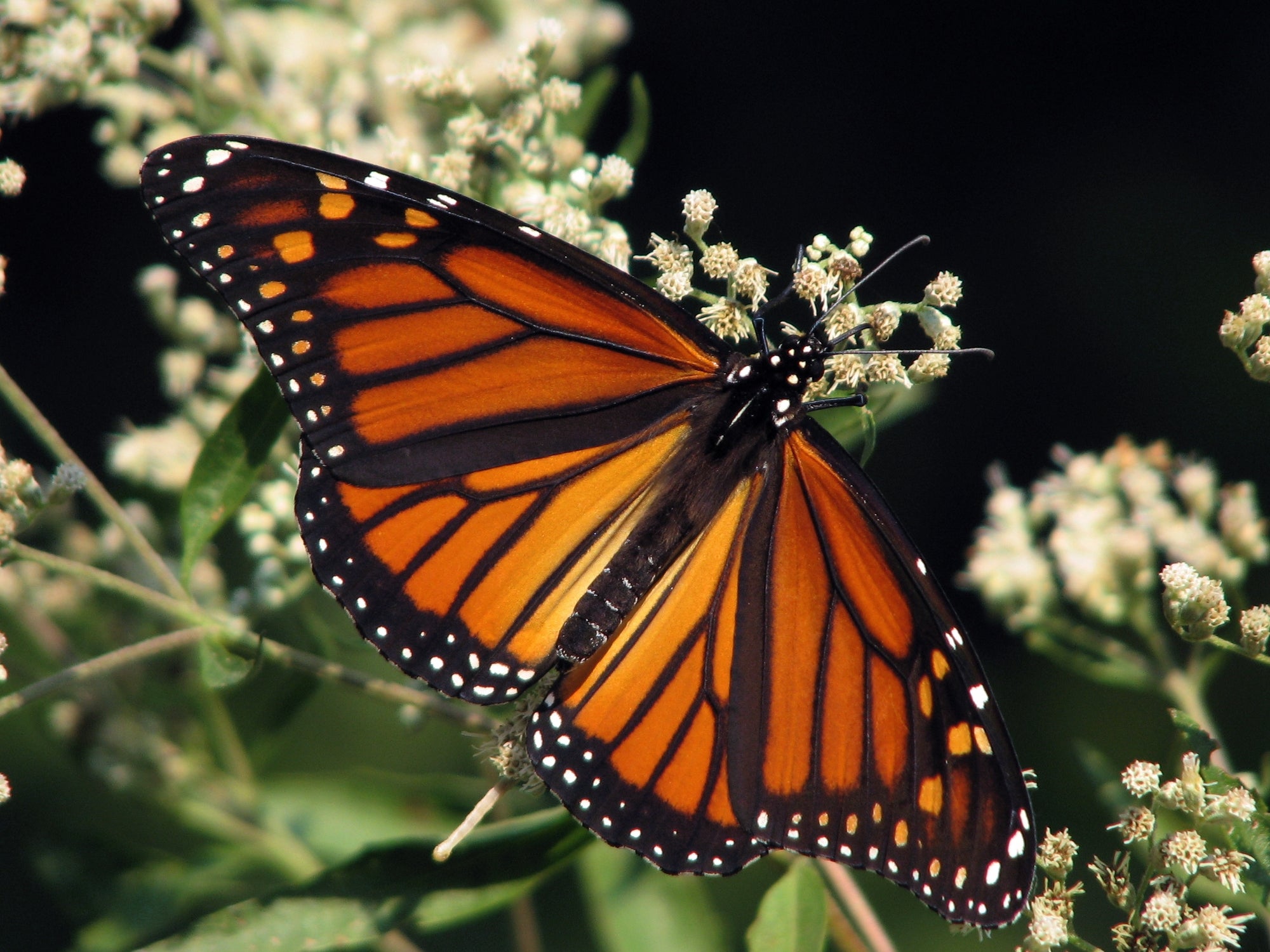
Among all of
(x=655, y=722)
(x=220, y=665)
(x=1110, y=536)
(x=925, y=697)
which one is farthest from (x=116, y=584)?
(x=1110, y=536)

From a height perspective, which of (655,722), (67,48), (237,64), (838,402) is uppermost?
(237,64)

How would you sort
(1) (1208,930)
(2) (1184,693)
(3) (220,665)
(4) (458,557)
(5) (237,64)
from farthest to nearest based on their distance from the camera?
(5) (237,64) < (2) (1184,693) < (4) (458,557) < (3) (220,665) < (1) (1208,930)

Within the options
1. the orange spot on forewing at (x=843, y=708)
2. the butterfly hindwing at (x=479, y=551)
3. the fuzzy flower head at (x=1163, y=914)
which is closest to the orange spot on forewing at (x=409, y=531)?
the butterfly hindwing at (x=479, y=551)

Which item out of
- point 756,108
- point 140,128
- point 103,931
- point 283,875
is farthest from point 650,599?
point 756,108

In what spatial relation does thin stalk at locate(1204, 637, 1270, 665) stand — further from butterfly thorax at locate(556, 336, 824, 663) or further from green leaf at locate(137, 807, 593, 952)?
green leaf at locate(137, 807, 593, 952)

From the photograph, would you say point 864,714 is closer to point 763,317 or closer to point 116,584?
point 763,317

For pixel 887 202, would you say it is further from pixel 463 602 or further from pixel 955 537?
pixel 463 602
